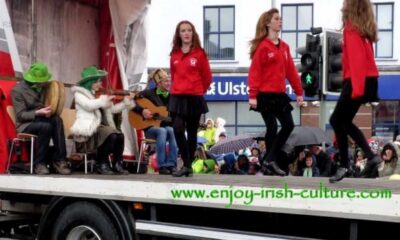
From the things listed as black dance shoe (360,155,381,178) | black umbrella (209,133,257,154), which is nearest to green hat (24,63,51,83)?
black dance shoe (360,155,381,178)

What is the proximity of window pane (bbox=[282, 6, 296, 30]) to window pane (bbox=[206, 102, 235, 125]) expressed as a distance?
3773mm

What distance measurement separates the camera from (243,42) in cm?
2722

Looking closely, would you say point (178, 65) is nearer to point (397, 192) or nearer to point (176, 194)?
point (176, 194)

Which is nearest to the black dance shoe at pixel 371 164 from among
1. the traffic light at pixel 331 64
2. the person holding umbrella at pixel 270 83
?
the person holding umbrella at pixel 270 83

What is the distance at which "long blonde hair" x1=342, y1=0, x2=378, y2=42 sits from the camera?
544 centimetres

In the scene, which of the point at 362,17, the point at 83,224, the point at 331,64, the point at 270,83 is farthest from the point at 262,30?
the point at 331,64

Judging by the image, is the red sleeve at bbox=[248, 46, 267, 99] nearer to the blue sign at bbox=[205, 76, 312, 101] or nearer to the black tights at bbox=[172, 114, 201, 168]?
the black tights at bbox=[172, 114, 201, 168]

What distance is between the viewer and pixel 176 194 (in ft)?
17.7

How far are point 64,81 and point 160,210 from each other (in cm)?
396

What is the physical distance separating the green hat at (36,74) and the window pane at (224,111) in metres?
19.9

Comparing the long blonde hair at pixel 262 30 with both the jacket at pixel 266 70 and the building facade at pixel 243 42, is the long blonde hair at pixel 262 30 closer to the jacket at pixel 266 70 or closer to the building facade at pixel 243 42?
the jacket at pixel 266 70

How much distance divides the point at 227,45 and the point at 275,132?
68.1 feet

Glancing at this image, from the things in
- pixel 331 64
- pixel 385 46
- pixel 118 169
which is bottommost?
pixel 118 169

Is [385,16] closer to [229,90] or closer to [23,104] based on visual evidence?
[229,90]
